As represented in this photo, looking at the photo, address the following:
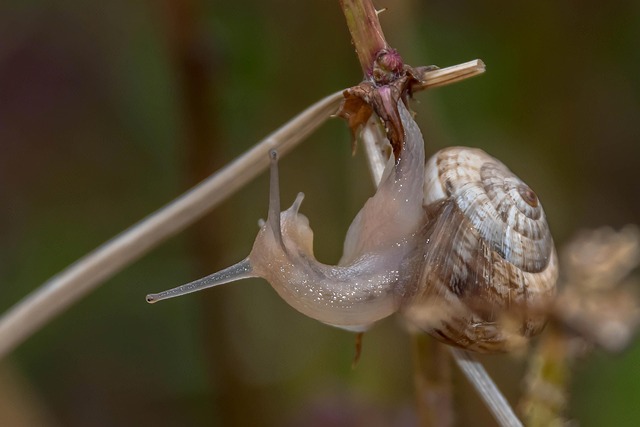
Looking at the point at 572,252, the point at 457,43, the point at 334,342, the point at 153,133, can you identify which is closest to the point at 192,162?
the point at 153,133

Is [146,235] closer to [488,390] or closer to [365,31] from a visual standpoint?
[365,31]

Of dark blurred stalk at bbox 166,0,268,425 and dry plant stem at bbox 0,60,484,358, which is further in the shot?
dark blurred stalk at bbox 166,0,268,425

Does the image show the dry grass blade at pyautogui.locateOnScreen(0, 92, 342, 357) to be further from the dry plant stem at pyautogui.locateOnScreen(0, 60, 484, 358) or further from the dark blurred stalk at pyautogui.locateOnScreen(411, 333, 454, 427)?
the dark blurred stalk at pyautogui.locateOnScreen(411, 333, 454, 427)

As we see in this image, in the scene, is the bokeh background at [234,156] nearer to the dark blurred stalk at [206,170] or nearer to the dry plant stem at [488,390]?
the dark blurred stalk at [206,170]

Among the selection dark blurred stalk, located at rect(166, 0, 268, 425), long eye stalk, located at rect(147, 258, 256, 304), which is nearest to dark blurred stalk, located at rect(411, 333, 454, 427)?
long eye stalk, located at rect(147, 258, 256, 304)

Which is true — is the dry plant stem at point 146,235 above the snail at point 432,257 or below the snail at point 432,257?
above

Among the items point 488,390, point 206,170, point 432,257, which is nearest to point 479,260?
point 432,257

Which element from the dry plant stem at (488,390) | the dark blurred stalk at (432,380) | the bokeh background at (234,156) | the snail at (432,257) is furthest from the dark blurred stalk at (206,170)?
the dry plant stem at (488,390)
